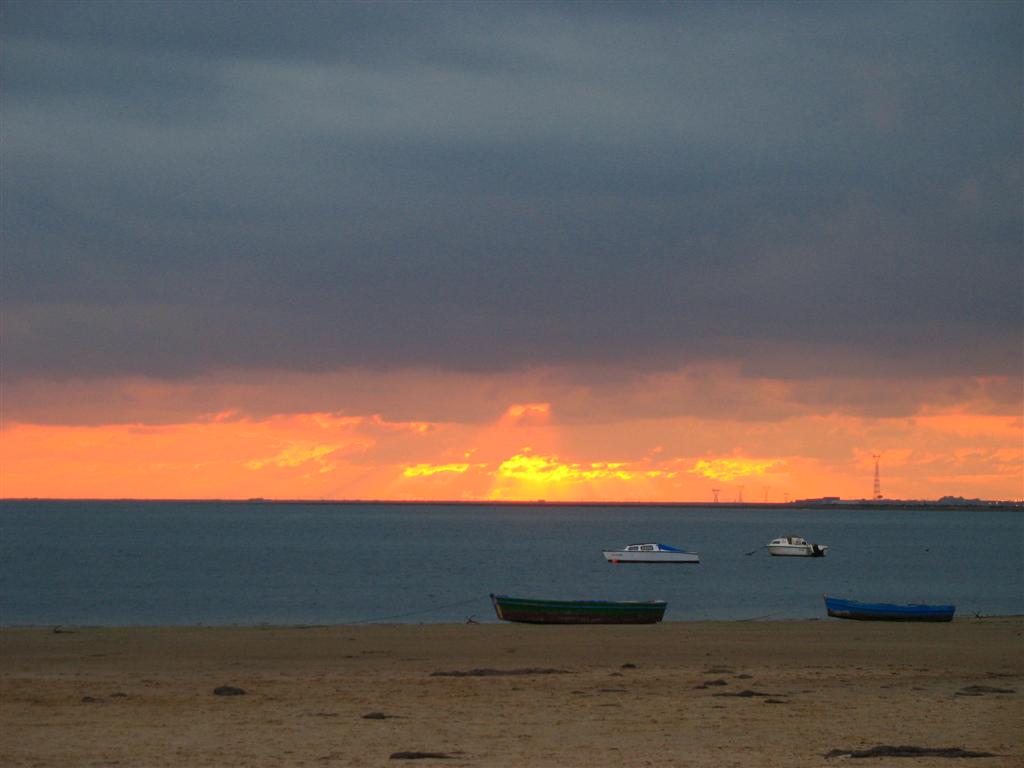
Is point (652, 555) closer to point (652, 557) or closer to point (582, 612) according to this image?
point (652, 557)

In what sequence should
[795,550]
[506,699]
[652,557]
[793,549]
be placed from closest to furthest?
[506,699], [652,557], [793,549], [795,550]

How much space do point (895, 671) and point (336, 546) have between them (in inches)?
6084

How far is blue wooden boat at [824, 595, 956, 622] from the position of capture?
55.1 meters

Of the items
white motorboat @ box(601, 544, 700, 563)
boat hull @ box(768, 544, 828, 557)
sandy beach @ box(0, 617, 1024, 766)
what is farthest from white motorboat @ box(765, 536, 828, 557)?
sandy beach @ box(0, 617, 1024, 766)

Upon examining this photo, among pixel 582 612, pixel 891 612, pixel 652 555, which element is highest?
pixel 652 555

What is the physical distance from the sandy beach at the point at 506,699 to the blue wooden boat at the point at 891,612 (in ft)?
27.9

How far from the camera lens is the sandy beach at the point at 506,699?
69.0 ft

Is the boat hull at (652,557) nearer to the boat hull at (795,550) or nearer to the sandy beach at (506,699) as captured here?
the boat hull at (795,550)

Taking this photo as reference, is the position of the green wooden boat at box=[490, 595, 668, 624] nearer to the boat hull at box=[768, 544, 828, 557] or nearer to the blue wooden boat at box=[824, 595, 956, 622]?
the blue wooden boat at box=[824, 595, 956, 622]

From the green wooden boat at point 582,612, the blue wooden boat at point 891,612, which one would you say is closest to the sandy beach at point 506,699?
the green wooden boat at point 582,612

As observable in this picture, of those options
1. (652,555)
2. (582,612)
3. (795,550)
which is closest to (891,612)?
(582,612)

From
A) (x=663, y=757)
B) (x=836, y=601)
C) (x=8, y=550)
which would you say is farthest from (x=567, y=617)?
(x=8, y=550)

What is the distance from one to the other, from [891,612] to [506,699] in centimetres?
3317

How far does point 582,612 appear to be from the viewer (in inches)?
2037
